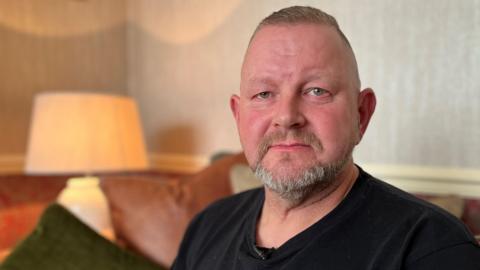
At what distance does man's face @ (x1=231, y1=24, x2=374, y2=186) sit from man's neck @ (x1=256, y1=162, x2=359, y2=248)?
65 millimetres

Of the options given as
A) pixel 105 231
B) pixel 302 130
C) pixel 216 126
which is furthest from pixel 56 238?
pixel 216 126

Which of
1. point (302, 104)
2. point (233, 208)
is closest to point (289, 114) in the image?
point (302, 104)

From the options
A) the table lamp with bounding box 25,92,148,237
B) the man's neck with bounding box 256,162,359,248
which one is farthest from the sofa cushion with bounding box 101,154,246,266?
the man's neck with bounding box 256,162,359,248

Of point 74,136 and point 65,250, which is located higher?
point 74,136

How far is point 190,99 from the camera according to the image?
250cm

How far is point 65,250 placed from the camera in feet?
4.81

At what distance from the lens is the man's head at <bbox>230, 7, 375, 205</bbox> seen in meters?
0.95

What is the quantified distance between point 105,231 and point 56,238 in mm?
365

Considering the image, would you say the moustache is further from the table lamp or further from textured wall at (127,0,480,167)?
the table lamp

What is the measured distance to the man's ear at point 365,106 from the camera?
1040mm

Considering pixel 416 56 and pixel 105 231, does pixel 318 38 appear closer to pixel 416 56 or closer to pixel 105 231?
pixel 416 56

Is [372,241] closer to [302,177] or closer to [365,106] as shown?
[302,177]

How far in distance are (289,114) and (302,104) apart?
4 centimetres

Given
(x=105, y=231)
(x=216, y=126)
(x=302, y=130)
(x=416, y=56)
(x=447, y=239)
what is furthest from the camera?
(x=216, y=126)
